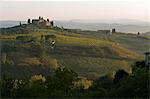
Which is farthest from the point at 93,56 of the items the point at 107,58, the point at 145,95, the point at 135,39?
the point at 145,95

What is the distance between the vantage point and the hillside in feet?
335

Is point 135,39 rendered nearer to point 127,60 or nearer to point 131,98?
point 127,60

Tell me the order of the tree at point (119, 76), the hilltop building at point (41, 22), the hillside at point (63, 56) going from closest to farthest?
the tree at point (119, 76)
the hillside at point (63, 56)
the hilltop building at point (41, 22)

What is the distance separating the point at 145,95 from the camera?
17.9 meters

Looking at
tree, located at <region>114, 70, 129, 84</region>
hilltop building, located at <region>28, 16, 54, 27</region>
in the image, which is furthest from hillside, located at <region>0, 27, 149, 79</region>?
tree, located at <region>114, 70, 129, 84</region>

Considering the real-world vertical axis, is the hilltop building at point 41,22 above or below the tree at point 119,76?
above

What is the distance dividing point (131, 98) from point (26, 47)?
105402 mm

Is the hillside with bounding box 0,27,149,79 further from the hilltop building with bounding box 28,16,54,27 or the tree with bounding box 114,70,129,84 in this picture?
the tree with bounding box 114,70,129,84

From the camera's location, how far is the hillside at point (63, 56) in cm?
10200

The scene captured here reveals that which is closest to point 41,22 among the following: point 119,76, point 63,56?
point 63,56

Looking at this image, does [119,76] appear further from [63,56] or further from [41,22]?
[41,22]

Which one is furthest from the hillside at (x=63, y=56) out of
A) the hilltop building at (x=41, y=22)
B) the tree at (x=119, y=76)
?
the tree at (x=119, y=76)

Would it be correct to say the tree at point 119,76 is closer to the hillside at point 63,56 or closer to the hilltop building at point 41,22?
the hillside at point 63,56

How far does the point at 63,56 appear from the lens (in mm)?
112375
